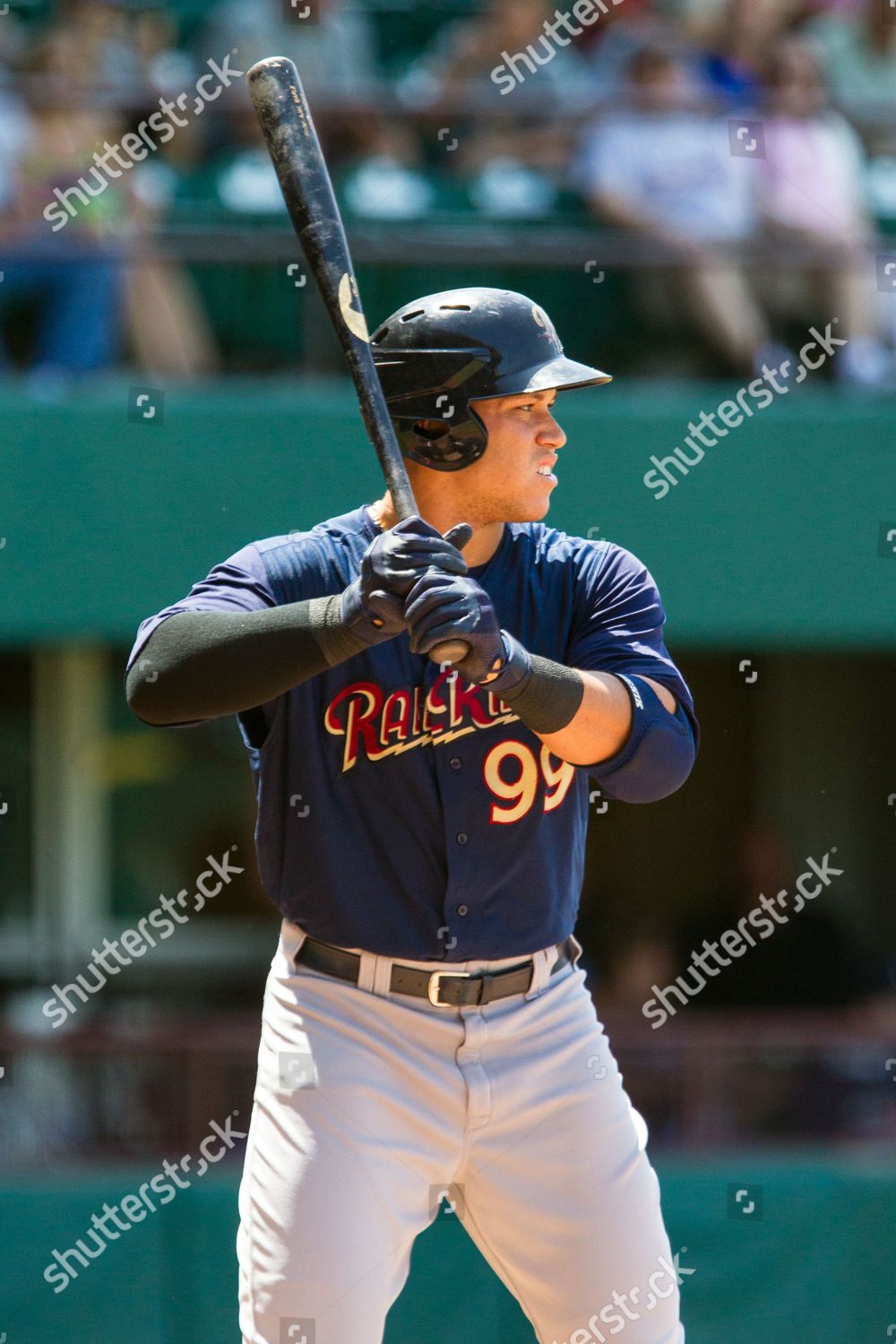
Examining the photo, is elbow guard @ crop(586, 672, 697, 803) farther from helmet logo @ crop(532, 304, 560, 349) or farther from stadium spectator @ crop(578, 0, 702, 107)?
stadium spectator @ crop(578, 0, 702, 107)

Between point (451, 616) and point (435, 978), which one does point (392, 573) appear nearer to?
point (451, 616)

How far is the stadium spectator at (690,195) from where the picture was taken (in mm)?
5461

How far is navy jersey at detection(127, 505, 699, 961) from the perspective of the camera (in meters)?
2.40

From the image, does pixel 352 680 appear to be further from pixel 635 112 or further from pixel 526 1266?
pixel 635 112

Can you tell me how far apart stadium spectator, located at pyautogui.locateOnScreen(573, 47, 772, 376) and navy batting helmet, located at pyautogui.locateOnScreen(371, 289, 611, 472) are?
3055 mm

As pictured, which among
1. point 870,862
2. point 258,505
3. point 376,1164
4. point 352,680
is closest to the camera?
point 376,1164

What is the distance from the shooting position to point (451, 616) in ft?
6.87

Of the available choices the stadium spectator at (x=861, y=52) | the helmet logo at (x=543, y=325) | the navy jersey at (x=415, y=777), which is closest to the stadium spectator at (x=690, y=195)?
the stadium spectator at (x=861, y=52)

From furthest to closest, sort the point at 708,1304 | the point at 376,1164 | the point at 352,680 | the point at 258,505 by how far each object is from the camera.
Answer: the point at 258,505, the point at 708,1304, the point at 352,680, the point at 376,1164

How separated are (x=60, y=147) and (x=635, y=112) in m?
1.74

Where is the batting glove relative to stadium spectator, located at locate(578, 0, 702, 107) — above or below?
below

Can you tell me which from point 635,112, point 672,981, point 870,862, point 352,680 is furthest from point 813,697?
point 352,680

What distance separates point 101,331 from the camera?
5.22 m

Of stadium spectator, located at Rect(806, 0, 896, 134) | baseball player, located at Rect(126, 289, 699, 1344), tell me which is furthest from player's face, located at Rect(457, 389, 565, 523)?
stadium spectator, located at Rect(806, 0, 896, 134)
